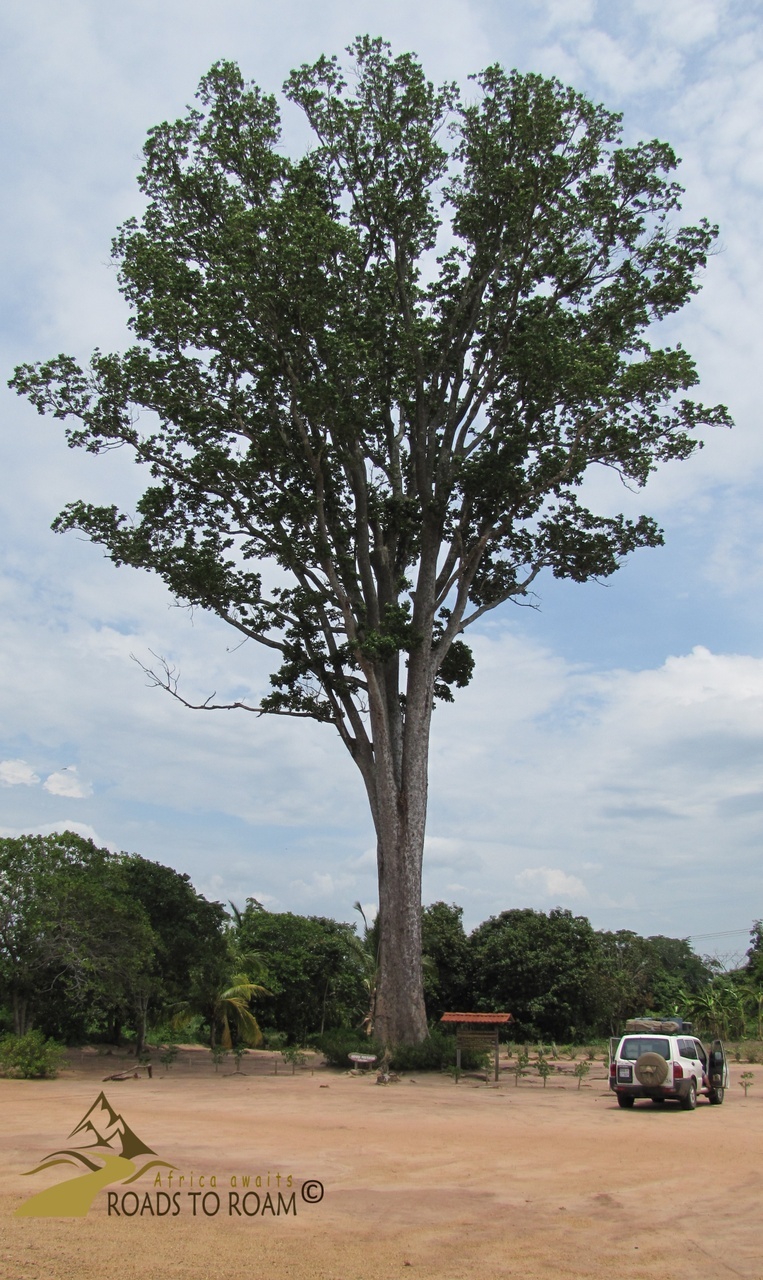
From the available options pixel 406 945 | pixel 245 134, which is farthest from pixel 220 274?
pixel 406 945

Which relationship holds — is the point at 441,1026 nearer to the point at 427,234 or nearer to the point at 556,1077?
the point at 556,1077

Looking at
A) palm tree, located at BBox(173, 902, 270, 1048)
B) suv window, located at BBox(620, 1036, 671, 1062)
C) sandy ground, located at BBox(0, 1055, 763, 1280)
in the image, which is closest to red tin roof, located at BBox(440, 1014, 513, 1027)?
sandy ground, located at BBox(0, 1055, 763, 1280)

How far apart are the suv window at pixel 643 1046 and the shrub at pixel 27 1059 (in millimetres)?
10210

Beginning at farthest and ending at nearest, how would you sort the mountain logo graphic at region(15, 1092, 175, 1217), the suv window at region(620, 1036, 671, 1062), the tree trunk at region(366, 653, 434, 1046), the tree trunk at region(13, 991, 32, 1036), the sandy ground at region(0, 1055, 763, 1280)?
the tree trunk at region(366, 653, 434, 1046) < the tree trunk at region(13, 991, 32, 1036) < the suv window at region(620, 1036, 671, 1062) < the mountain logo graphic at region(15, 1092, 175, 1217) < the sandy ground at region(0, 1055, 763, 1280)

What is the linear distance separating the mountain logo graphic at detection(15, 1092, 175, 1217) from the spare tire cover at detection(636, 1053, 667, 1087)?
7.58 meters

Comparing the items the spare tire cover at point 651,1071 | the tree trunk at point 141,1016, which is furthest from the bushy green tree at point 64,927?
the spare tire cover at point 651,1071

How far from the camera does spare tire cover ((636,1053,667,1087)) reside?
566 inches

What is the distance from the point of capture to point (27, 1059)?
1748cm

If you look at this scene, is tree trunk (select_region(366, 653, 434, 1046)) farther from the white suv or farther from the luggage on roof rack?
the white suv

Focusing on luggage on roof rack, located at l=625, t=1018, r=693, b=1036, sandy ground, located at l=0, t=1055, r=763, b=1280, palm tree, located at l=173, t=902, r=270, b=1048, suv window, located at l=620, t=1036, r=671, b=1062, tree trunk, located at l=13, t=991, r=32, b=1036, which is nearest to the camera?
sandy ground, located at l=0, t=1055, r=763, b=1280

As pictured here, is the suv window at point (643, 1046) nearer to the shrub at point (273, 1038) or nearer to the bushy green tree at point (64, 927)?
the bushy green tree at point (64, 927)

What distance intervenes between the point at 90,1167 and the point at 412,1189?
276 centimetres

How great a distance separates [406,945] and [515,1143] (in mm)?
8610

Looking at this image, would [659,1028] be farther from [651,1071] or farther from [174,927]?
[174,927]
